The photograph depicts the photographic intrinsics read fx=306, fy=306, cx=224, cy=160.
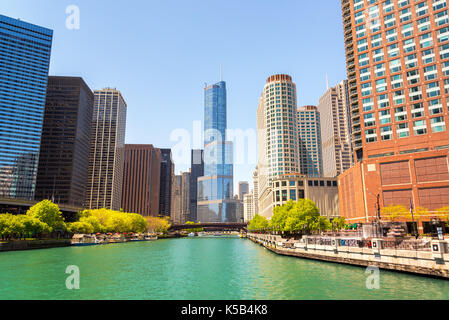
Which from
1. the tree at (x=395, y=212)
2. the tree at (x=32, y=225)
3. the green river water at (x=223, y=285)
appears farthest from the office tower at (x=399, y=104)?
the tree at (x=32, y=225)

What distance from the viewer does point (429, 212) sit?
9150cm

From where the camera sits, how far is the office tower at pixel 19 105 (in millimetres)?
185750

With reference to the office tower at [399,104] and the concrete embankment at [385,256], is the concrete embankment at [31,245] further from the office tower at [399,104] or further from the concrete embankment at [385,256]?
the office tower at [399,104]

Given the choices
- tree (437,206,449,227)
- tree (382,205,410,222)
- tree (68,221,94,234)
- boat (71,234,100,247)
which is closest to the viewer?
tree (437,206,449,227)

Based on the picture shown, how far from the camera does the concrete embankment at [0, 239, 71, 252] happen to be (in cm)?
8143

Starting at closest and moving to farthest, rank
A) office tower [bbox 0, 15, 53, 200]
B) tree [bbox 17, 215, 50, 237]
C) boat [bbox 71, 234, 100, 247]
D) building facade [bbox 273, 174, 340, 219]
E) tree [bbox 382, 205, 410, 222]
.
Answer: tree [bbox 17, 215, 50, 237] → tree [bbox 382, 205, 410, 222] → boat [bbox 71, 234, 100, 247] → building facade [bbox 273, 174, 340, 219] → office tower [bbox 0, 15, 53, 200]

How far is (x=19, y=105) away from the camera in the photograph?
623 ft

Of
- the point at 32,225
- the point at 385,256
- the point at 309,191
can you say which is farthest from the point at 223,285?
the point at 309,191

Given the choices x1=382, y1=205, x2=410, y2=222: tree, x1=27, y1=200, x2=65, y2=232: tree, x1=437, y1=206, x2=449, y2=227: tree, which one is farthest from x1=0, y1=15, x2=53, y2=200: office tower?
x1=437, y1=206, x2=449, y2=227: tree

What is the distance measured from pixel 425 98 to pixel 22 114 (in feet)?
694

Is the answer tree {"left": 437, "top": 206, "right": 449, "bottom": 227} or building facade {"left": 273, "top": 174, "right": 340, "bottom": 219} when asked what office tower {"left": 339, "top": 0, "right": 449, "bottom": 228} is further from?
building facade {"left": 273, "top": 174, "right": 340, "bottom": 219}

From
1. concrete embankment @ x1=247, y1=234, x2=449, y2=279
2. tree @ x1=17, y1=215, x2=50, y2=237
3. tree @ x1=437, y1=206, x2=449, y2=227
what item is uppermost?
tree @ x1=437, y1=206, x2=449, y2=227

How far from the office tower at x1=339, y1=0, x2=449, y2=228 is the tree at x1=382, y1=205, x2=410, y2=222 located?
4521 mm

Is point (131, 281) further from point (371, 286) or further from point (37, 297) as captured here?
point (371, 286)
